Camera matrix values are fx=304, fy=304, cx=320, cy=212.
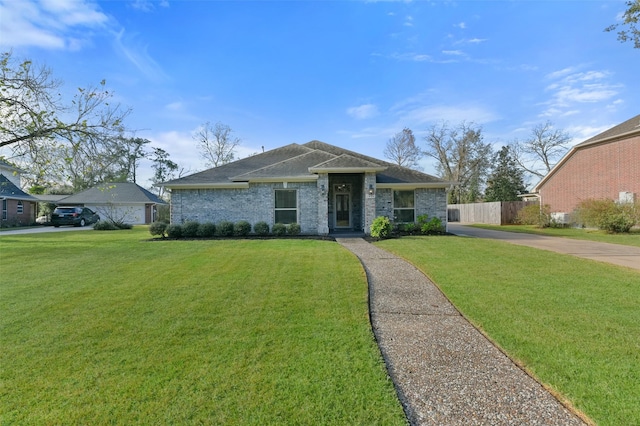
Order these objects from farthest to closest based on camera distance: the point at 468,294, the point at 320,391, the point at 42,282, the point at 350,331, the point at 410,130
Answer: the point at 410,130
the point at 42,282
the point at 468,294
the point at 350,331
the point at 320,391

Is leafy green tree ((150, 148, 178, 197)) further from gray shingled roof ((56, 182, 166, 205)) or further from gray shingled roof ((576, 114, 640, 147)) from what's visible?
gray shingled roof ((576, 114, 640, 147))

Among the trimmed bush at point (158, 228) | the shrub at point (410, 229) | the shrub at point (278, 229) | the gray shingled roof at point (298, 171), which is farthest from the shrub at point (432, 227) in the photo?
the trimmed bush at point (158, 228)

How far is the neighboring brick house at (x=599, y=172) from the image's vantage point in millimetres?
17375

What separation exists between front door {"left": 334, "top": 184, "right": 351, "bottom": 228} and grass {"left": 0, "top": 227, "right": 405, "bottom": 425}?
1036 cm

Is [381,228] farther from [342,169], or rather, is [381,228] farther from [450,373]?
[450,373]

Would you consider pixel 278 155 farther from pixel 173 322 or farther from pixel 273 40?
pixel 173 322

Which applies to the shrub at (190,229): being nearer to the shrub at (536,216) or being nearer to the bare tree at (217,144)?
the shrub at (536,216)

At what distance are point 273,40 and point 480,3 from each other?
297 inches

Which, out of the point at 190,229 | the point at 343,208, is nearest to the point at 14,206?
the point at 190,229

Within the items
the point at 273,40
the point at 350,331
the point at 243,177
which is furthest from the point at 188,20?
the point at 350,331

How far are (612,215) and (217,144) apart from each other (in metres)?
35.2

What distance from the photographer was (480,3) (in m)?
10.4

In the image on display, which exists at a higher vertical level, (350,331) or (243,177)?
(243,177)

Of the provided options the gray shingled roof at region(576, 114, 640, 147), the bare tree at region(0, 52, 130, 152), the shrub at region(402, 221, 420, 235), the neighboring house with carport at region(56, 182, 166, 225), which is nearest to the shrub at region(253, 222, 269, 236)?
the bare tree at region(0, 52, 130, 152)
